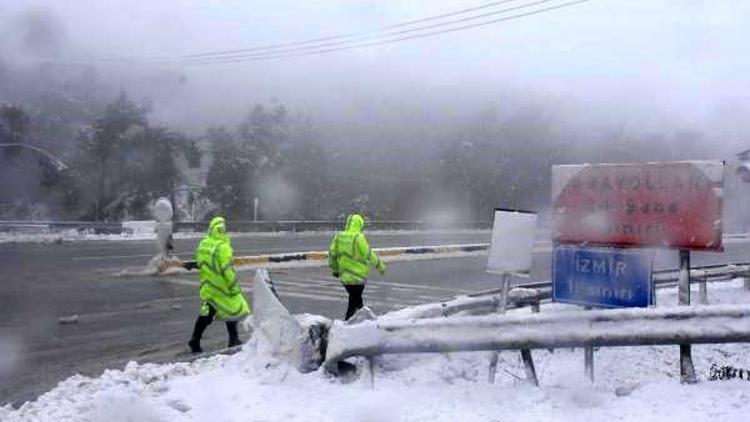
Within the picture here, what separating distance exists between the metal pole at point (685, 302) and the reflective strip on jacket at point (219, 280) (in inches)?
193

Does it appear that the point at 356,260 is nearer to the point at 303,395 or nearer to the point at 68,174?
the point at 303,395

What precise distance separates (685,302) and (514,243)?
1.45m

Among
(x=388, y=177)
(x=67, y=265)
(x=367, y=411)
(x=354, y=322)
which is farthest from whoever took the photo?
(x=388, y=177)

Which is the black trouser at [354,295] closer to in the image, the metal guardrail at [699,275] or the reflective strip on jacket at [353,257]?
the reflective strip on jacket at [353,257]

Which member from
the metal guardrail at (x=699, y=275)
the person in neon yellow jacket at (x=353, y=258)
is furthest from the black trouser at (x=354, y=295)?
the metal guardrail at (x=699, y=275)

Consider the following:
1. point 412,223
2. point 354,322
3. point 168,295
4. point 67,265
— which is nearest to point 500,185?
point 412,223

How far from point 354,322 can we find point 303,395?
652 mm

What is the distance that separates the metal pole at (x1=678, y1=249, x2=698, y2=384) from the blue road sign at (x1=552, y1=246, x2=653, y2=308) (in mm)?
365

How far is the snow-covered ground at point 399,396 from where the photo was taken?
195 inches

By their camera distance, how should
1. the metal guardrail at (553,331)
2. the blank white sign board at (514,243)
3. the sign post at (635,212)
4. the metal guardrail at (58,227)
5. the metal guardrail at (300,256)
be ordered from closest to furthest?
the metal guardrail at (553,331)
the sign post at (635,212)
the blank white sign board at (514,243)
the metal guardrail at (300,256)
the metal guardrail at (58,227)

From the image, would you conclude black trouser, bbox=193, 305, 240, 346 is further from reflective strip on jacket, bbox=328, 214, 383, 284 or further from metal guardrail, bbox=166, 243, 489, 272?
metal guardrail, bbox=166, 243, 489, 272

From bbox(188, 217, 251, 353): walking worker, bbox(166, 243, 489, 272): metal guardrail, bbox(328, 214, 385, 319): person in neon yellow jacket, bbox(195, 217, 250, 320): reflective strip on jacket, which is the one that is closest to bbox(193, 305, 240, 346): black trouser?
bbox(188, 217, 251, 353): walking worker

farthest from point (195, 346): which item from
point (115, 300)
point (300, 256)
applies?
point (300, 256)

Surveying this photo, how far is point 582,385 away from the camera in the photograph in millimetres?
5383
